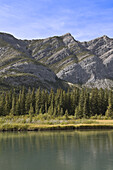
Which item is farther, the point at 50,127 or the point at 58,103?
the point at 58,103

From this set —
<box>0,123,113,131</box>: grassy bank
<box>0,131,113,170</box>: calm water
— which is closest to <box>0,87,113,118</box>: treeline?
<box>0,123,113,131</box>: grassy bank

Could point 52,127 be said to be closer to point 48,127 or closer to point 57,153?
point 48,127

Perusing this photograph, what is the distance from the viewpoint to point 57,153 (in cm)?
4247

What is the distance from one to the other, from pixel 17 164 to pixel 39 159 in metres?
4.31

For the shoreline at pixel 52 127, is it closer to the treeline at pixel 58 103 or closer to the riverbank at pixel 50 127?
the riverbank at pixel 50 127

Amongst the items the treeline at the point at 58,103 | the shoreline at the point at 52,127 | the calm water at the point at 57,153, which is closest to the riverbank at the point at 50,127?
the shoreline at the point at 52,127

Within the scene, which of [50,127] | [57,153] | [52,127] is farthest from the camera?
[52,127]

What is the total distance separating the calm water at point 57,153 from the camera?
34.0 metres

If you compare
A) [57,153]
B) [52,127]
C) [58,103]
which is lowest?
[57,153]

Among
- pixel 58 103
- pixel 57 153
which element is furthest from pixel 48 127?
pixel 58 103

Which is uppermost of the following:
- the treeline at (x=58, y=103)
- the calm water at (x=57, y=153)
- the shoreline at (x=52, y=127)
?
the treeline at (x=58, y=103)

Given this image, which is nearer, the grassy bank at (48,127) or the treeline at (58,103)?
the grassy bank at (48,127)

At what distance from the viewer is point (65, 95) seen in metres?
131

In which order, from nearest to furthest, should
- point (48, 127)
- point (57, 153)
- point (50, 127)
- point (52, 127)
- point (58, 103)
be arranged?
1. point (57, 153)
2. point (48, 127)
3. point (50, 127)
4. point (52, 127)
5. point (58, 103)
